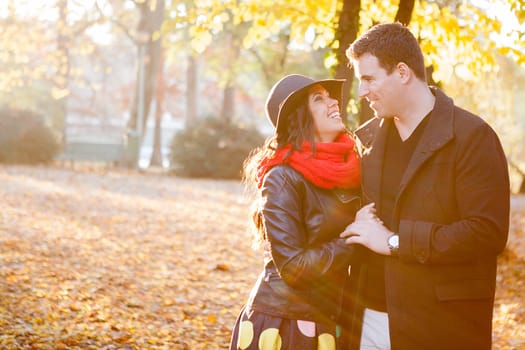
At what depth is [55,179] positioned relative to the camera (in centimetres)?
1952

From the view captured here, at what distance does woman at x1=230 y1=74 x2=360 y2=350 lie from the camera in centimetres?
276

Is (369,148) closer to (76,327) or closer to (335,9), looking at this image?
(76,327)

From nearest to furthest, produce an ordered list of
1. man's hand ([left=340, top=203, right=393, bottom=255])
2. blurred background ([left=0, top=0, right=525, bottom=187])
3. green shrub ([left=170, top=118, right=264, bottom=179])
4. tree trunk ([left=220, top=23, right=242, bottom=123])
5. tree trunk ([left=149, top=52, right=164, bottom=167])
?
1. man's hand ([left=340, top=203, right=393, bottom=255])
2. blurred background ([left=0, top=0, right=525, bottom=187])
3. green shrub ([left=170, top=118, right=264, bottom=179])
4. tree trunk ([left=220, top=23, right=242, bottom=123])
5. tree trunk ([left=149, top=52, right=164, bottom=167])

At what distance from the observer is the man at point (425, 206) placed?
2514 mm

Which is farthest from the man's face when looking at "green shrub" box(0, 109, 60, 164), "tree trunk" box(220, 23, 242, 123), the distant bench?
the distant bench

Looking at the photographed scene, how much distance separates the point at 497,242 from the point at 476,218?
13 cm

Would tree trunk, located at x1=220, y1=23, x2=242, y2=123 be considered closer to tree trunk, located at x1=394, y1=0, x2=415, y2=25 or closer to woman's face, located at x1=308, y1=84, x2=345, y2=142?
tree trunk, located at x1=394, y1=0, x2=415, y2=25

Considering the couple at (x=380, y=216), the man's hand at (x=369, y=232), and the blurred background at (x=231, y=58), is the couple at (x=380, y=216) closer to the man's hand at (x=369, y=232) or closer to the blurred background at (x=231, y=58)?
the man's hand at (x=369, y=232)

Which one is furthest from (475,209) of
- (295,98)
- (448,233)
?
(295,98)

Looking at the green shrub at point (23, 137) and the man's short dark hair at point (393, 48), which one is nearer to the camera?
the man's short dark hair at point (393, 48)

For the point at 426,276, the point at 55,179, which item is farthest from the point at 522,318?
the point at 55,179

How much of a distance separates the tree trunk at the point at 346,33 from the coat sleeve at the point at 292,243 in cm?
325

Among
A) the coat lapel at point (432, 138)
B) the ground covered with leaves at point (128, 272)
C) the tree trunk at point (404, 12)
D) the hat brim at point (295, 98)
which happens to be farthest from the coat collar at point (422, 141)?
the tree trunk at point (404, 12)

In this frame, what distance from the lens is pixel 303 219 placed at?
112 inches
